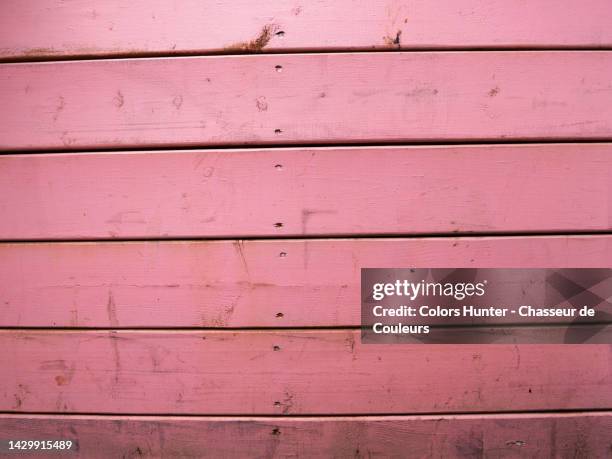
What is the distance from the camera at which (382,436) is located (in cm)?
135

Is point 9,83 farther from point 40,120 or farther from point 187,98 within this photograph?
point 187,98

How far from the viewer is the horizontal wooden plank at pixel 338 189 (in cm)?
130

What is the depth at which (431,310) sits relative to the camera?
4.40 feet

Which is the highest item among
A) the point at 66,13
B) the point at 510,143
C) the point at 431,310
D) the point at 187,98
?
the point at 66,13

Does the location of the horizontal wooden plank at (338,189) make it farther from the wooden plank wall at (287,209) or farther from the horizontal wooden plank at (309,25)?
the horizontal wooden plank at (309,25)

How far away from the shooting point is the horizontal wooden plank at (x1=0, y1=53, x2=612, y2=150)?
4.25 feet

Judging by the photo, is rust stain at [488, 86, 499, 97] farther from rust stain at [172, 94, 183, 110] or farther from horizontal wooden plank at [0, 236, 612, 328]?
rust stain at [172, 94, 183, 110]

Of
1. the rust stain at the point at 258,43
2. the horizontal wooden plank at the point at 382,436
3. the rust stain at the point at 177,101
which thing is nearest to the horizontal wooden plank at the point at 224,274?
the horizontal wooden plank at the point at 382,436

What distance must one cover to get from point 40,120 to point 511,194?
1.56m

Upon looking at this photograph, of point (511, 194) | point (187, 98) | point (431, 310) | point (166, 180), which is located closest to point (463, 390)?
point (431, 310)

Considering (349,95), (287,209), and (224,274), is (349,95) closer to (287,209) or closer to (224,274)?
(287,209)

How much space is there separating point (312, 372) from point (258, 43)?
1.09m

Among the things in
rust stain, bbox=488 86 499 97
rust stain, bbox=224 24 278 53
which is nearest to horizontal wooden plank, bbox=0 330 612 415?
rust stain, bbox=488 86 499 97

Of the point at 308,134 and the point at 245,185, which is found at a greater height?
the point at 308,134
